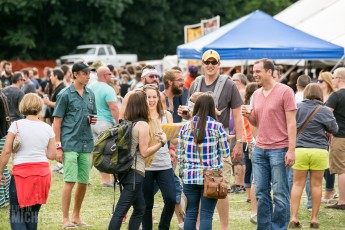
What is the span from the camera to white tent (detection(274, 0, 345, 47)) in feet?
63.1

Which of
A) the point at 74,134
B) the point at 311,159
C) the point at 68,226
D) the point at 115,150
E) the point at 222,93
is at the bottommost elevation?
the point at 68,226

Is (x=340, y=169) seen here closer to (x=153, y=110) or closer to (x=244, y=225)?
(x=244, y=225)

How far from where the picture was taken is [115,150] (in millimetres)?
7793

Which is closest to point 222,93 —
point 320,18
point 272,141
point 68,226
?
point 272,141

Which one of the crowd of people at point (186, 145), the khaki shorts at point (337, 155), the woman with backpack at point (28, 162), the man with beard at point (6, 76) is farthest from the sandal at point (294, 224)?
the man with beard at point (6, 76)

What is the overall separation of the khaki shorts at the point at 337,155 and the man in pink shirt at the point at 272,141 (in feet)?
9.31

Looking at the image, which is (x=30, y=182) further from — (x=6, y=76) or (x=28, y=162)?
(x=6, y=76)

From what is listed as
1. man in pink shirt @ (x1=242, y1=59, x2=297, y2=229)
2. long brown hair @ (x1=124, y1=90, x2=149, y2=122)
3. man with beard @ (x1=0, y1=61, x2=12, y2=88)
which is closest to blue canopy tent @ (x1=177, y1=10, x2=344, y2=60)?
man with beard @ (x1=0, y1=61, x2=12, y2=88)

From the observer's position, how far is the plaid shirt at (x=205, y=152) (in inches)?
306

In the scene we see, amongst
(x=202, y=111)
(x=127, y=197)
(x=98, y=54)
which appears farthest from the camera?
(x=98, y=54)

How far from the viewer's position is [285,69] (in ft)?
77.5

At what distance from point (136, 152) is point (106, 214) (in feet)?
10.5

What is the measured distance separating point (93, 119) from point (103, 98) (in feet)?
8.12

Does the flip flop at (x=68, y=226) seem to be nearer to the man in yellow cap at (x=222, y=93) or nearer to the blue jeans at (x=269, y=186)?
the man in yellow cap at (x=222, y=93)
